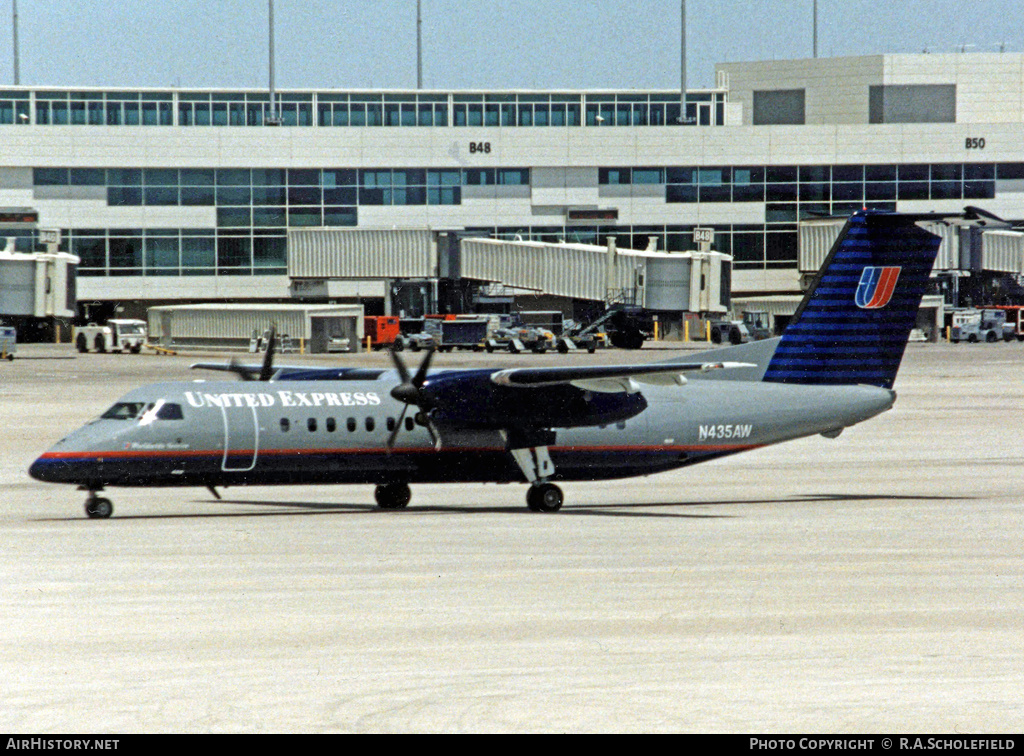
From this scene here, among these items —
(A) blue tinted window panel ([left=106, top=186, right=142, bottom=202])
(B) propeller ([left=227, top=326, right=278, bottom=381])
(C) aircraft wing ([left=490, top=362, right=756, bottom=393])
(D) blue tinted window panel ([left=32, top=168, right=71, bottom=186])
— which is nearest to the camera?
(C) aircraft wing ([left=490, top=362, right=756, bottom=393])

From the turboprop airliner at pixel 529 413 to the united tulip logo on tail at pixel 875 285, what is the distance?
0.10 feet

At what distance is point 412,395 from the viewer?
91.2 feet

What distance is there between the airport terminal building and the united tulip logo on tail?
258ft

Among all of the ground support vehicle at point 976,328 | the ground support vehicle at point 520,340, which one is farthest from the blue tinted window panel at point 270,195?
the ground support vehicle at point 976,328

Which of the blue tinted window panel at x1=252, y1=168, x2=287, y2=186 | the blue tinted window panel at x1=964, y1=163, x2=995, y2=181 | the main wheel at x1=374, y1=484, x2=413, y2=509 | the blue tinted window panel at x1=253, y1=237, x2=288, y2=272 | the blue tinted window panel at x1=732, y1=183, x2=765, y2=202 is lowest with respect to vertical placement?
the main wheel at x1=374, y1=484, x2=413, y2=509

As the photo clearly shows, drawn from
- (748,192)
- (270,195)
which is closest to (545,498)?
(270,195)

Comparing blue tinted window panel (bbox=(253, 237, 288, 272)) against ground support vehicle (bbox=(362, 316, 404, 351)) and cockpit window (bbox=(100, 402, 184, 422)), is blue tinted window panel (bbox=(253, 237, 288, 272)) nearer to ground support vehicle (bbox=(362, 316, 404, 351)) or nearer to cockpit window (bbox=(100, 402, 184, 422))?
ground support vehicle (bbox=(362, 316, 404, 351))

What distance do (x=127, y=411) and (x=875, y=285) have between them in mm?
16364

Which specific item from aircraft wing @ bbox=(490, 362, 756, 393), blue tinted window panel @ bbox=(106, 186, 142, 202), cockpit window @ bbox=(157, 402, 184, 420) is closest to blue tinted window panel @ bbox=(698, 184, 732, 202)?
blue tinted window panel @ bbox=(106, 186, 142, 202)

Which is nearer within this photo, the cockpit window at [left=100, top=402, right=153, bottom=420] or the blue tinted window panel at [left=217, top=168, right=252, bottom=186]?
the cockpit window at [left=100, top=402, right=153, bottom=420]

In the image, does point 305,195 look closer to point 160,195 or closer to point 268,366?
point 160,195

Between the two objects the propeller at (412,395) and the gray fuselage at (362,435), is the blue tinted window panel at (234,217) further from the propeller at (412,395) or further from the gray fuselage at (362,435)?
the propeller at (412,395)

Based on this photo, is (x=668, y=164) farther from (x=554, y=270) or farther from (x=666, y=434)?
(x=666, y=434)

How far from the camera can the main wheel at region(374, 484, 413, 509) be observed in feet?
96.8
